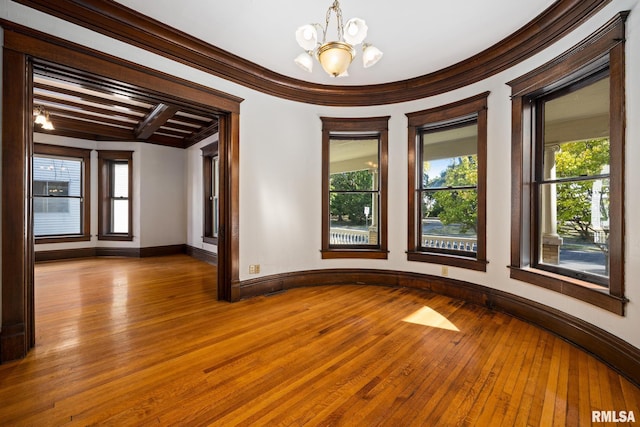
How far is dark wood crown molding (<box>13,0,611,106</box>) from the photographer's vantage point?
7.88 ft

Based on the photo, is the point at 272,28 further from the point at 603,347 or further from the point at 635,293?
the point at 603,347

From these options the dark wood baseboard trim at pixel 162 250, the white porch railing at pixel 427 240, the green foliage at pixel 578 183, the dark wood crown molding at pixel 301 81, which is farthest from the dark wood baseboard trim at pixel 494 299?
the dark wood baseboard trim at pixel 162 250

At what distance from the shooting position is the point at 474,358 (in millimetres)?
2195

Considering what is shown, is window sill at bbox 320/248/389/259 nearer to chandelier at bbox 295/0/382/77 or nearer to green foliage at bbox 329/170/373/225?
green foliage at bbox 329/170/373/225

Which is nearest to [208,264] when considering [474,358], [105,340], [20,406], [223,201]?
[223,201]

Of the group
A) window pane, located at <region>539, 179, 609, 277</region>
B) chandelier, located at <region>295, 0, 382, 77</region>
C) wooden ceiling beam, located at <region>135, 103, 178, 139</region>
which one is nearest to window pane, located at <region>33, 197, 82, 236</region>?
wooden ceiling beam, located at <region>135, 103, 178, 139</region>

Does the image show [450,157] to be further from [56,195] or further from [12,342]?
[56,195]

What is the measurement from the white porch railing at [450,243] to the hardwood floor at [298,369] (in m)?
0.77

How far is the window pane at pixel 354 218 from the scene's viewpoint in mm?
4447

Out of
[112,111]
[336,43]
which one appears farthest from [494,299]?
[112,111]

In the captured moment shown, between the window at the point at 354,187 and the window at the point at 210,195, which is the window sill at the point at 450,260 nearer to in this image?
the window at the point at 354,187

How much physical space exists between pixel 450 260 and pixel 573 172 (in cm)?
160

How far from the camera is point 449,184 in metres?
3.85

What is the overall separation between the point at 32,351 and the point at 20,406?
2.74ft
